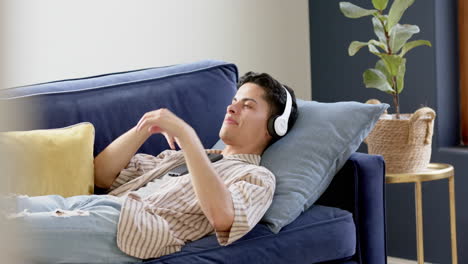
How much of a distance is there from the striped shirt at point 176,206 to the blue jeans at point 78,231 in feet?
0.08

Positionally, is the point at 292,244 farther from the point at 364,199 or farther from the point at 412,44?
the point at 412,44

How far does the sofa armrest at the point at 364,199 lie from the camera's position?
1.83m

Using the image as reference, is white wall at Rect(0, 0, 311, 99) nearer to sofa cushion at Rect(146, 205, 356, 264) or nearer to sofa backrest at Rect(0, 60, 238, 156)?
sofa backrest at Rect(0, 60, 238, 156)

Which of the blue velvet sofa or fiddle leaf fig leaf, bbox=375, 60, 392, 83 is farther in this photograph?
fiddle leaf fig leaf, bbox=375, 60, 392, 83

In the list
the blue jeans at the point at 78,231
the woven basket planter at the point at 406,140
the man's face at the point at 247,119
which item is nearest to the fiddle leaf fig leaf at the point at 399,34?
the woven basket planter at the point at 406,140

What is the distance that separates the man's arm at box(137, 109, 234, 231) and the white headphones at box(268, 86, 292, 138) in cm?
37

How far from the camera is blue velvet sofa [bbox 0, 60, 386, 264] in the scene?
160cm

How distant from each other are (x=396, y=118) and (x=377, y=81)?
0.47 feet

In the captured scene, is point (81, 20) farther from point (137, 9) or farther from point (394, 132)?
point (394, 132)

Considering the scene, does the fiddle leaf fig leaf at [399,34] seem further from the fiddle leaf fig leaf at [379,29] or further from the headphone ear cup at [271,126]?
the headphone ear cup at [271,126]

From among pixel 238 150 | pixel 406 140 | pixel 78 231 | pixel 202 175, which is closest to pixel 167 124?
pixel 202 175

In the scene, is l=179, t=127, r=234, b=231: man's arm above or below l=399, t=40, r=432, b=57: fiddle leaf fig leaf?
below

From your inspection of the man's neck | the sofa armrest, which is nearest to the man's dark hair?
the man's neck

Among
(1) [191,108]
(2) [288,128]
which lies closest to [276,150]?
(2) [288,128]
